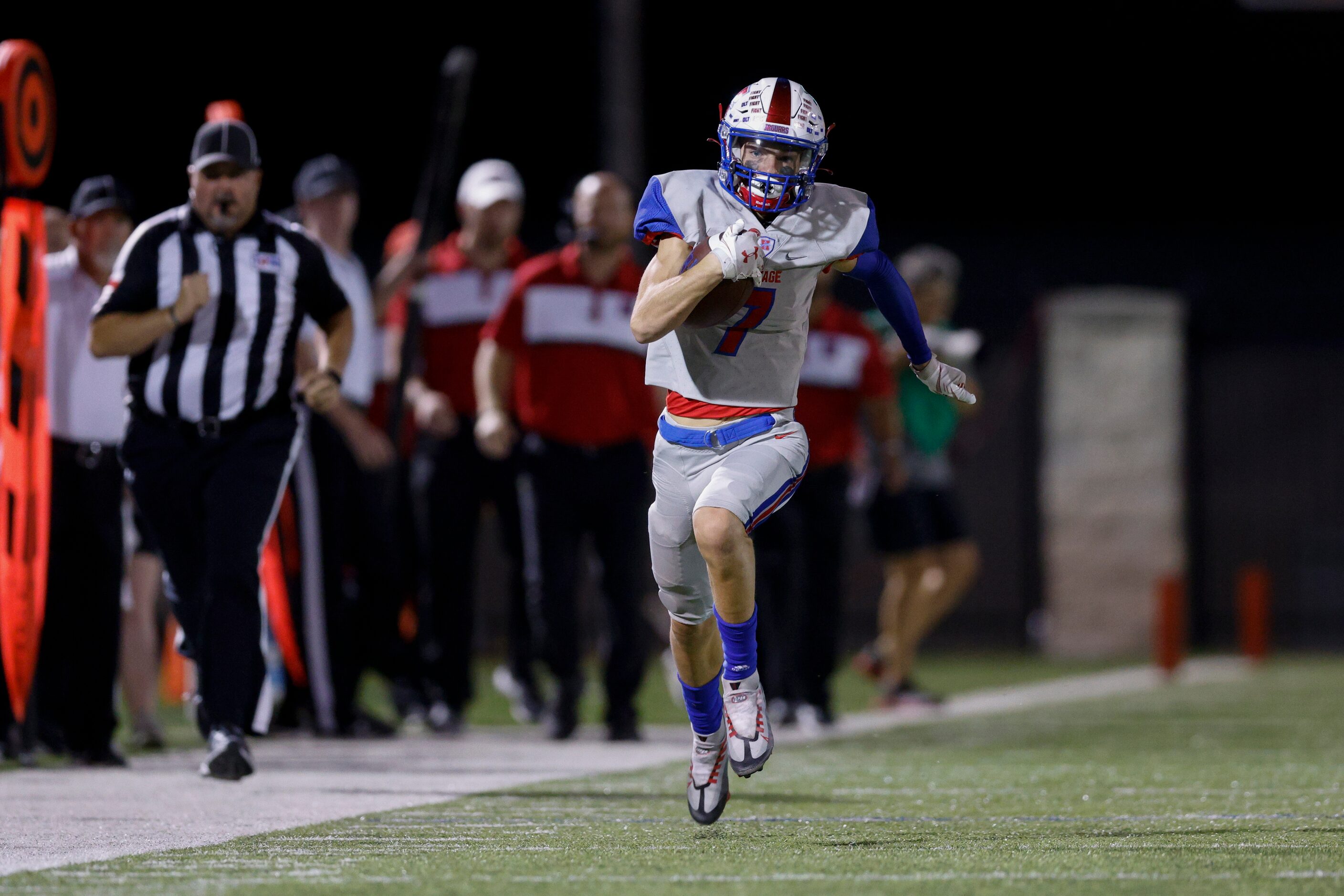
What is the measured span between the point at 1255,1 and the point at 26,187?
10.0 meters

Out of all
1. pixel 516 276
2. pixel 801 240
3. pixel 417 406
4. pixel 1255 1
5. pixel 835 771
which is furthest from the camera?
pixel 1255 1

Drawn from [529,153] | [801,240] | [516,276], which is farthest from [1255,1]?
[801,240]

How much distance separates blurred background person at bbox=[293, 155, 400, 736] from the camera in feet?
26.2

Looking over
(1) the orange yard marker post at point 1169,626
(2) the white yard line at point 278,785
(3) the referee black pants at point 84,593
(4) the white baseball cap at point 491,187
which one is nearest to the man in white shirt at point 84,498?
(3) the referee black pants at point 84,593

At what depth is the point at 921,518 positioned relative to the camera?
9953 mm

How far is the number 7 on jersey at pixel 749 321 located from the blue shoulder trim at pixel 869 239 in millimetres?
235

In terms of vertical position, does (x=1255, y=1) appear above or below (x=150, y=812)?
above

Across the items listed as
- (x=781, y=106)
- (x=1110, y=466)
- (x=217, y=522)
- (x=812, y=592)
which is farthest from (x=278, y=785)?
(x=1110, y=466)

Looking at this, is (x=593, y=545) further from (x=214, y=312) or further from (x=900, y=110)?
(x=900, y=110)

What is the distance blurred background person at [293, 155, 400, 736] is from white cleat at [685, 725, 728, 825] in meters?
3.09

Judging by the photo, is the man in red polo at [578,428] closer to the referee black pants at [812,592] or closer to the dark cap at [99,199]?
the referee black pants at [812,592]

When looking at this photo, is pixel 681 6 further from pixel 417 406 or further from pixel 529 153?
pixel 417 406

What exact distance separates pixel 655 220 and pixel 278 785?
2.09 m

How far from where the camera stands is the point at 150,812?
5.30 metres
